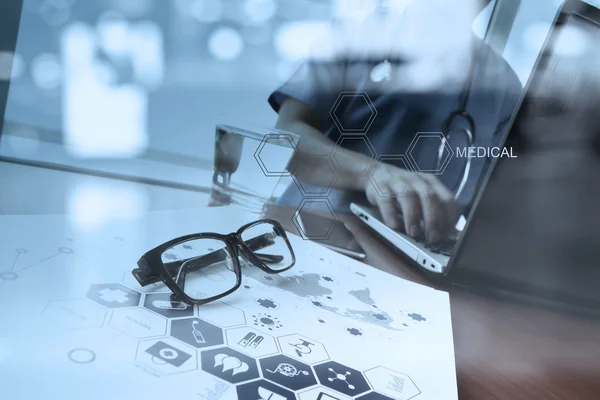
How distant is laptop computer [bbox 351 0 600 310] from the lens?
1.58ft

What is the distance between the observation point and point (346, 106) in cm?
51

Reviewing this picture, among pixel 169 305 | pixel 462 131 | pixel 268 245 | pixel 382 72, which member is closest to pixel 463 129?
pixel 462 131

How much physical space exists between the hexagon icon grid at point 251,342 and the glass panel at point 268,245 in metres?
0.11

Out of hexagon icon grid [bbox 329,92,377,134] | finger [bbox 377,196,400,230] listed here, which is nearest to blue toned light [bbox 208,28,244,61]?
hexagon icon grid [bbox 329,92,377,134]

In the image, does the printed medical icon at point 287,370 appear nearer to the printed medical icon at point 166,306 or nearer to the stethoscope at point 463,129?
the printed medical icon at point 166,306

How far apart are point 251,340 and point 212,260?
113 millimetres

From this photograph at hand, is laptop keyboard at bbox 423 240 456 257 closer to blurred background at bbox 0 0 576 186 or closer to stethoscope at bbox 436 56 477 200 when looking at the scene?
stethoscope at bbox 436 56 477 200

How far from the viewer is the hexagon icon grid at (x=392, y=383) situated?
1.04ft

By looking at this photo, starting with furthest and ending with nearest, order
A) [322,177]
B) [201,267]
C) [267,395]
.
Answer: [322,177] < [201,267] < [267,395]

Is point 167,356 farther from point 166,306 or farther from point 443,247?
point 443,247

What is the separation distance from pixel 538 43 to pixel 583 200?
0.17 meters

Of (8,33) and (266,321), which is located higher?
(8,33)

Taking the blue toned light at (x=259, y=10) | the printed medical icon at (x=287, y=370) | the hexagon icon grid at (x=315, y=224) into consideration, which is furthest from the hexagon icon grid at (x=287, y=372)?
the blue toned light at (x=259, y=10)

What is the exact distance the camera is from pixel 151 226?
467 millimetres
